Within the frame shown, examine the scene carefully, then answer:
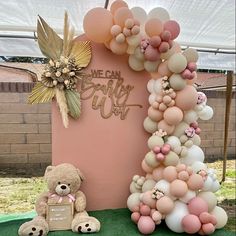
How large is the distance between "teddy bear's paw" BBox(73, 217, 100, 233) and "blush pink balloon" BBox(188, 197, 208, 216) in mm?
470

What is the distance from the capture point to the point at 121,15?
1.47 meters

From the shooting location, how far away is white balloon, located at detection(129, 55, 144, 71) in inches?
64.2

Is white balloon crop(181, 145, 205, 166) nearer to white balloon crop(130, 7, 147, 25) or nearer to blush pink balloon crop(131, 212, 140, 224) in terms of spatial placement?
blush pink balloon crop(131, 212, 140, 224)

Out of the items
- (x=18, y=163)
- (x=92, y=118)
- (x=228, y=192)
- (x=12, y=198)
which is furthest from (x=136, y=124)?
(x=228, y=192)

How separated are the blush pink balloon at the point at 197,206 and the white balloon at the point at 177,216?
1.2 inches

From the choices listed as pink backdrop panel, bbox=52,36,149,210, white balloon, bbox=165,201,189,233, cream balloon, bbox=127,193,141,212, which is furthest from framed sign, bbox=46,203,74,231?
white balloon, bbox=165,201,189,233

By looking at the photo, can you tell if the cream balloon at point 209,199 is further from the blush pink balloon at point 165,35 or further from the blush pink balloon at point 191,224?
the blush pink balloon at point 165,35

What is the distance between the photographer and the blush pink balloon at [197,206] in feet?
4.68

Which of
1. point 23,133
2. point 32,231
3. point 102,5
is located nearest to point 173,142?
point 32,231

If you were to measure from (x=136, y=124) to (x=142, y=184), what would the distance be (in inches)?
13.7

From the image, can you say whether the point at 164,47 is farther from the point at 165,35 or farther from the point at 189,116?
the point at 189,116

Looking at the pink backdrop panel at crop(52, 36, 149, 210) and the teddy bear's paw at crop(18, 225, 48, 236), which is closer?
the teddy bear's paw at crop(18, 225, 48, 236)

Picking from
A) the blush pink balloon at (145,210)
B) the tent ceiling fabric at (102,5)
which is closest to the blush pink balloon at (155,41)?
the tent ceiling fabric at (102,5)

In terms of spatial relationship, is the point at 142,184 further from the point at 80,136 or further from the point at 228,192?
the point at 228,192
